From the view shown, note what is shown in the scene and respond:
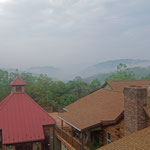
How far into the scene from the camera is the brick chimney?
33.5 ft

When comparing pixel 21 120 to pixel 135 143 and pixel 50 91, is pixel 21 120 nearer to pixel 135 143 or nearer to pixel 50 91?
pixel 135 143

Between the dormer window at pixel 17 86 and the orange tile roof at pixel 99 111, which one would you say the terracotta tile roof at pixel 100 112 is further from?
the dormer window at pixel 17 86

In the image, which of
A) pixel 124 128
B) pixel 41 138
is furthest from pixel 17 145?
pixel 124 128

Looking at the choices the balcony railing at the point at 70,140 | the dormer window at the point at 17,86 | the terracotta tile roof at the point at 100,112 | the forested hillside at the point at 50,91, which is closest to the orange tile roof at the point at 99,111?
the terracotta tile roof at the point at 100,112

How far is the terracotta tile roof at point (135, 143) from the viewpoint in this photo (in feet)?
26.4

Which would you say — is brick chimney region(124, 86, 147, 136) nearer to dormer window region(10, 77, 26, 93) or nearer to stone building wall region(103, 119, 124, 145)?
stone building wall region(103, 119, 124, 145)

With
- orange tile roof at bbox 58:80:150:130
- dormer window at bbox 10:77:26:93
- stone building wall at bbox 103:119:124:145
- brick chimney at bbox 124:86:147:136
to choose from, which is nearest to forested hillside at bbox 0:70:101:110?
dormer window at bbox 10:77:26:93

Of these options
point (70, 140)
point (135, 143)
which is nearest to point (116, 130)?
point (135, 143)

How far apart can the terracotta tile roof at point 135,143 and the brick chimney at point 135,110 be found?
2.07 ft

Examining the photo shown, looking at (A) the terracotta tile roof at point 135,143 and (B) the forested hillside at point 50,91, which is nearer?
(A) the terracotta tile roof at point 135,143

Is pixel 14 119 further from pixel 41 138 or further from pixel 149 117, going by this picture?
pixel 149 117

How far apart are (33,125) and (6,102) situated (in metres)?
4.15

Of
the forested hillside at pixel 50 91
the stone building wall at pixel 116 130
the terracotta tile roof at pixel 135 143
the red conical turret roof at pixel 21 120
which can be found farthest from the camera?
the forested hillside at pixel 50 91

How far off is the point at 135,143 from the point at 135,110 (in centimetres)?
223
